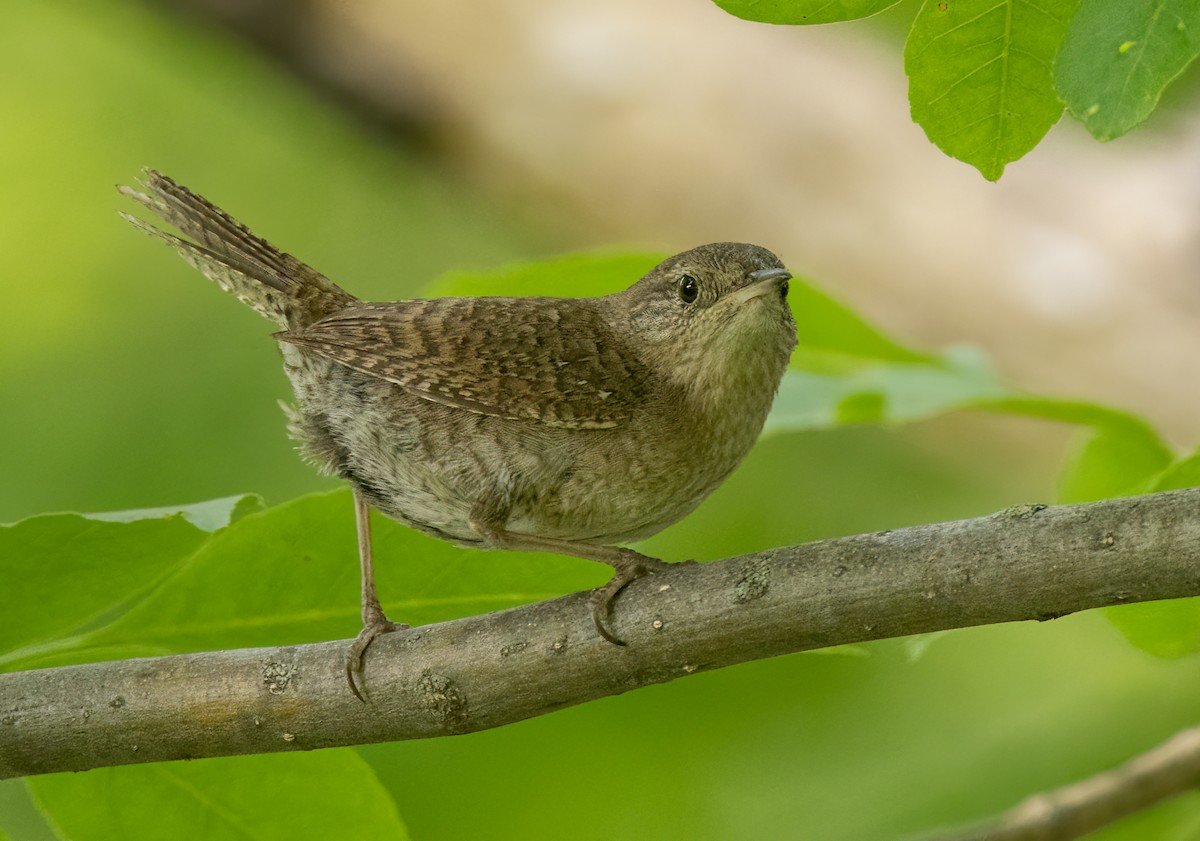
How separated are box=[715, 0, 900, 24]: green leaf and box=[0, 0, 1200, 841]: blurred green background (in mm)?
1097

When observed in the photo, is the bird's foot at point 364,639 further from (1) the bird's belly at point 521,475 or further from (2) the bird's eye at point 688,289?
(2) the bird's eye at point 688,289

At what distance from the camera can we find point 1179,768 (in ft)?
8.45

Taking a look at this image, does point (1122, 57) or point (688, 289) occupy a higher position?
point (688, 289)

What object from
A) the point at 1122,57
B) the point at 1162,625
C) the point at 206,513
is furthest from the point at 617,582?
the point at 1122,57

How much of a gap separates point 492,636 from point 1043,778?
1957 millimetres

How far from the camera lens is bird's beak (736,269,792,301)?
2.76 m

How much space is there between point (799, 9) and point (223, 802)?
162 cm

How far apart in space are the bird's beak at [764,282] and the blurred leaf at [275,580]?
0.71m

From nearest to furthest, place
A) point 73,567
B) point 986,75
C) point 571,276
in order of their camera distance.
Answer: point 986,75
point 73,567
point 571,276

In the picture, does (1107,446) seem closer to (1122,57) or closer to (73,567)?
(1122,57)

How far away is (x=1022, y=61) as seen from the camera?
1.76m

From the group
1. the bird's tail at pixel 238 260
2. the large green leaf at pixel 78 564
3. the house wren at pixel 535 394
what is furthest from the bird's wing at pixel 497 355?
the large green leaf at pixel 78 564

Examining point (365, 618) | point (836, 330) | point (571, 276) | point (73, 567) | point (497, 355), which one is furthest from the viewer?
point (836, 330)

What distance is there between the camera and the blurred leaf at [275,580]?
2178 mm
